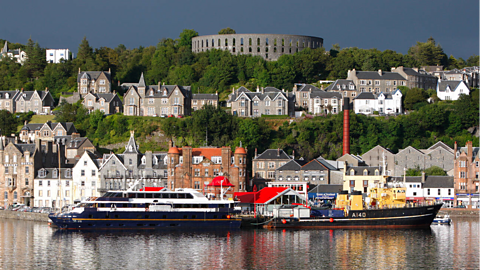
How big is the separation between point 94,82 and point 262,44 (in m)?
35.6

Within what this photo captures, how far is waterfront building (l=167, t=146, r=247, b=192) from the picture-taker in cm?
8625

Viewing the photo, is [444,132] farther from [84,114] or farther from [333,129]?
[84,114]

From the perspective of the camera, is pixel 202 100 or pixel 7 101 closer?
pixel 202 100

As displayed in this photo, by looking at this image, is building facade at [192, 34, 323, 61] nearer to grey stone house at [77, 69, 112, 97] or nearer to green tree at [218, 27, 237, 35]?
green tree at [218, 27, 237, 35]

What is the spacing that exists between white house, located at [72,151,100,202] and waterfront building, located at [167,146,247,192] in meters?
9.70

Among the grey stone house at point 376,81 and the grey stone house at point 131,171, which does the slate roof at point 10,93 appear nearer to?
the grey stone house at point 131,171

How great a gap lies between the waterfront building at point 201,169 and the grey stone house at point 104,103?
3596 cm

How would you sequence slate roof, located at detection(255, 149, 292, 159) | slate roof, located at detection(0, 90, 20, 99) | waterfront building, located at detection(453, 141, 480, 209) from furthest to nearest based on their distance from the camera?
1. slate roof, located at detection(0, 90, 20, 99)
2. slate roof, located at detection(255, 149, 292, 159)
3. waterfront building, located at detection(453, 141, 480, 209)

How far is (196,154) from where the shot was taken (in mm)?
88438

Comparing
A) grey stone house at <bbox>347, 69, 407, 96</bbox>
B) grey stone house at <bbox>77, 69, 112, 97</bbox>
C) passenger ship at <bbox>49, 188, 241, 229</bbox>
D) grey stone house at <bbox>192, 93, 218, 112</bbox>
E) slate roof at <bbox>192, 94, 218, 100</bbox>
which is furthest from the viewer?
grey stone house at <bbox>77, 69, 112, 97</bbox>

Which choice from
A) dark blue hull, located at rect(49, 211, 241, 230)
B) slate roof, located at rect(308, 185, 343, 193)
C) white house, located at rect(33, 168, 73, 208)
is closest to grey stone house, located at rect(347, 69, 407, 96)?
slate roof, located at rect(308, 185, 343, 193)

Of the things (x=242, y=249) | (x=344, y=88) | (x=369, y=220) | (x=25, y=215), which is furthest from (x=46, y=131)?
(x=242, y=249)

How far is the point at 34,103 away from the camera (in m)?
127

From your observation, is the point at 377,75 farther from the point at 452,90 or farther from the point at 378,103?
the point at 452,90
